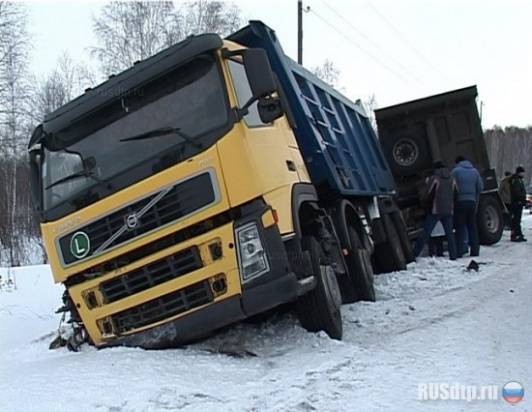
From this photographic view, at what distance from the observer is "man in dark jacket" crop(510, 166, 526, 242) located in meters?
14.0

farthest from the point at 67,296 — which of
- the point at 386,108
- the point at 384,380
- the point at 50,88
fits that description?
the point at 50,88

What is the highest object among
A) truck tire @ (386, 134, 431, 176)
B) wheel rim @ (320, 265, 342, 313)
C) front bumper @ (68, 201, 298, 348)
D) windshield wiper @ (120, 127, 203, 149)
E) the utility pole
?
the utility pole

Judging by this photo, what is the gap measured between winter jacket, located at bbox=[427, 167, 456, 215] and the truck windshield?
7.02m

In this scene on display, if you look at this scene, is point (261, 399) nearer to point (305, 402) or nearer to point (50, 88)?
point (305, 402)

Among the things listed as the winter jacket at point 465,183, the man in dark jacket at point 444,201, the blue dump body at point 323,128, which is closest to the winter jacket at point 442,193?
the man in dark jacket at point 444,201

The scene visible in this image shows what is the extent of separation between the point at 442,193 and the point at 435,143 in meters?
2.25

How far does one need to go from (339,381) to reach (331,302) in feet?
4.24

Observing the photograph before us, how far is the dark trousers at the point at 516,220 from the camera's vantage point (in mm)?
14047

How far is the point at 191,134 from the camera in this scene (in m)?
4.77

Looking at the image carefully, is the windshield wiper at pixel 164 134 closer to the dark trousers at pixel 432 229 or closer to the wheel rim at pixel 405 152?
the dark trousers at pixel 432 229

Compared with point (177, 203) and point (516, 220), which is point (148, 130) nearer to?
point (177, 203)

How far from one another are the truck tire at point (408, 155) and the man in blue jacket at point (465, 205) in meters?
1.43

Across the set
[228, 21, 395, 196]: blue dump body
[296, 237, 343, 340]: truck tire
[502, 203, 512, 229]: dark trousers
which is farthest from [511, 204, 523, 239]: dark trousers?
[296, 237, 343, 340]: truck tire

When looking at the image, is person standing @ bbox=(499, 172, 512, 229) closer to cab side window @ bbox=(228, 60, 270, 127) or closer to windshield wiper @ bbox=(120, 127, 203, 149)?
cab side window @ bbox=(228, 60, 270, 127)
